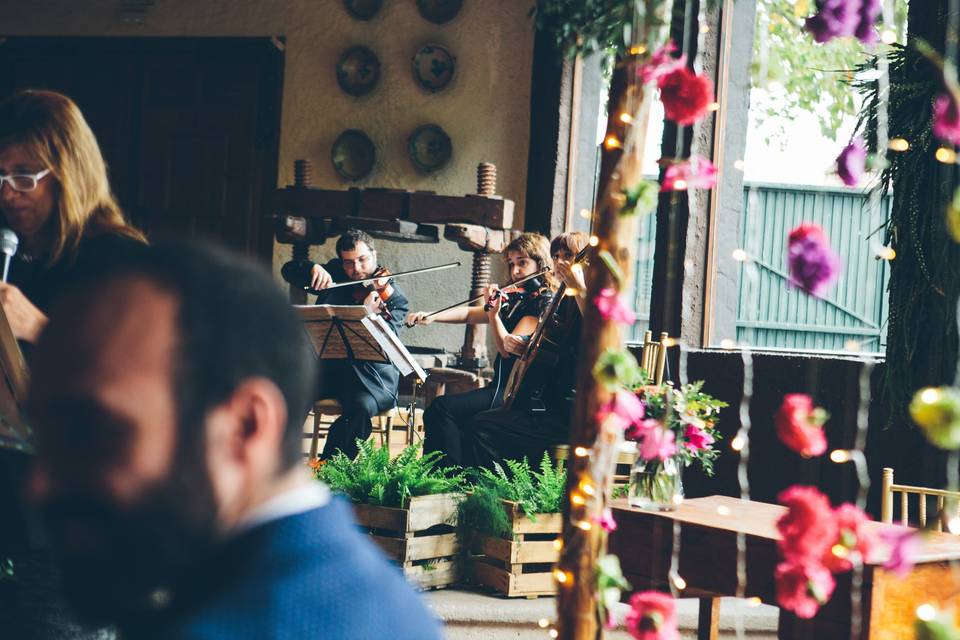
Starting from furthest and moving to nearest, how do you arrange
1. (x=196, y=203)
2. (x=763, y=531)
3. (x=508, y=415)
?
1. (x=196, y=203)
2. (x=508, y=415)
3. (x=763, y=531)

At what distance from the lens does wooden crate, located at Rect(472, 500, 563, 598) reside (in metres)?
3.55

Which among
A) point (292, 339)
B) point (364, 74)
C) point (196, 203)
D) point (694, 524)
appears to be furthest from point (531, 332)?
point (292, 339)

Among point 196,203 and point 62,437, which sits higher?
point 196,203

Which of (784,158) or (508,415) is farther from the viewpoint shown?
(784,158)

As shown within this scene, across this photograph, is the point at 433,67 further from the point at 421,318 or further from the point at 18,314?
the point at 18,314

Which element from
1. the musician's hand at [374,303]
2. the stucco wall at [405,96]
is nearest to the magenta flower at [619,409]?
the musician's hand at [374,303]

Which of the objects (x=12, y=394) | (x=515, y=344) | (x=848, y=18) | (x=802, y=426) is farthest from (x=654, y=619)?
(x=515, y=344)

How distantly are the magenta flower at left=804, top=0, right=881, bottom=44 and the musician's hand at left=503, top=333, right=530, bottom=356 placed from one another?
327cm

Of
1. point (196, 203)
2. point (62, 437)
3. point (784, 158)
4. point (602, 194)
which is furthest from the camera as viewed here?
point (196, 203)

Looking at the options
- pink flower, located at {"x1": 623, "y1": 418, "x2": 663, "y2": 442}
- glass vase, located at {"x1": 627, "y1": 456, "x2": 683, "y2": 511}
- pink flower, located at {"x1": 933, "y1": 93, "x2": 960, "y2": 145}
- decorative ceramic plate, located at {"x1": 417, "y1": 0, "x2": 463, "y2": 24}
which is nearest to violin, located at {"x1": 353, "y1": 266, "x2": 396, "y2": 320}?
decorative ceramic plate, located at {"x1": 417, "y1": 0, "x2": 463, "y2": 24}

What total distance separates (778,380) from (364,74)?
11.8ft

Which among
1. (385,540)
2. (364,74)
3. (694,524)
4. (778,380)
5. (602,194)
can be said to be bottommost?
(385,540)

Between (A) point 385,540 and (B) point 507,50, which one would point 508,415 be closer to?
(A) point 385,540

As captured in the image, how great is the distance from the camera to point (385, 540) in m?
3.61
